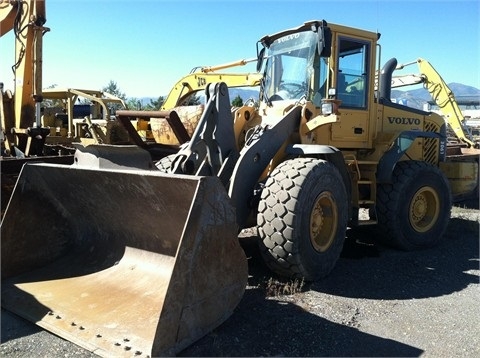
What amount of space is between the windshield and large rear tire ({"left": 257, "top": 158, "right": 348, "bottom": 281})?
130 centimetres

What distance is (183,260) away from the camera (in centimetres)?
316

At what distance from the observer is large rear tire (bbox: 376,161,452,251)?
6.17 metres

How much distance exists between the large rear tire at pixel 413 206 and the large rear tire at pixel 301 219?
1.46m

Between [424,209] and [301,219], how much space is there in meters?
Answer: 2.96

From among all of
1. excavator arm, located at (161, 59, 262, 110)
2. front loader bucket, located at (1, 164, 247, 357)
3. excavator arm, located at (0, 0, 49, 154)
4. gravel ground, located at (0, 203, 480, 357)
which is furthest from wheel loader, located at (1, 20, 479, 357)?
excavator arm, located at (0, 0, 49, 154)

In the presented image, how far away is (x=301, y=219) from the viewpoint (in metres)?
4.46

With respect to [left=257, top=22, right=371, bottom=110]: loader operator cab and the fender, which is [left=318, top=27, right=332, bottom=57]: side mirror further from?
the fender

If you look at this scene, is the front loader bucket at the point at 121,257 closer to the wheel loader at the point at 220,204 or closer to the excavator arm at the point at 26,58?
the wheel loader at the point at 220,204

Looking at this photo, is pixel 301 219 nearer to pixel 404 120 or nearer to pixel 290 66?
pixel 290 66

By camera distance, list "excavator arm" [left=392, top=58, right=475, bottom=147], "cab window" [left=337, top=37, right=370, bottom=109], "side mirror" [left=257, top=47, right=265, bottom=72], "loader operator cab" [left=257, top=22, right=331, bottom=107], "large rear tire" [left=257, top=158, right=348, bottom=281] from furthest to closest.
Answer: "excavator arm" [left=392, top=58, right=475, bottom=147], "side mirror" [left=257, top=47, right=265, bottom=72], "cab window" [left=337, top=37, right=370, bottom=109], "loader operator cab" [left=257, top=22, right=331, bottom=107], "large rear tire" [left=257, top=158, right=348, bottom=281]

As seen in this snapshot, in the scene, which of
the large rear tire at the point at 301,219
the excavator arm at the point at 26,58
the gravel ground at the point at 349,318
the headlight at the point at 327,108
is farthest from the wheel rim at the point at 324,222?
the excavator arm at the point at 26,58

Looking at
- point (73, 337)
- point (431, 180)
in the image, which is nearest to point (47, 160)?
point (73, 337)

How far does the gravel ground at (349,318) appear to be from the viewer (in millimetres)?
3479

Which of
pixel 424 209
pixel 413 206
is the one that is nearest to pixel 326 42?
pixel 413 206
